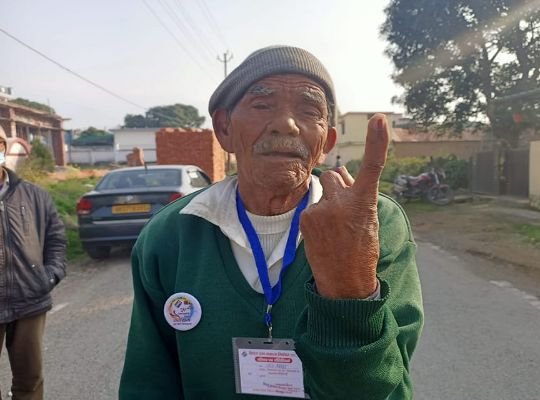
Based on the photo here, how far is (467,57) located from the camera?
55.6 feet

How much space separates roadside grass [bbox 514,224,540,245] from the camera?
A: 8.54 m

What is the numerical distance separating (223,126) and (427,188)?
1445 centimetres

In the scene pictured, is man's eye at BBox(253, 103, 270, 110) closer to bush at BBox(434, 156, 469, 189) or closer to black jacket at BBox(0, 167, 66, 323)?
black jacket at BBox(0, 167, 66, 323)

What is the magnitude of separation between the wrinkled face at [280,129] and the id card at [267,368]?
45 centimetres

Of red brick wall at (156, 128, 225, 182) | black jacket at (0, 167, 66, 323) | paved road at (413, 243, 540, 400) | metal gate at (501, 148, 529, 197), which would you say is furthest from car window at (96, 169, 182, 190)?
metal gate at (501, 148, 529, 197)

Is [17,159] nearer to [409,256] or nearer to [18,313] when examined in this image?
[18,313]

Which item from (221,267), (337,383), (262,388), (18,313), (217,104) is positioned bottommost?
(18,313)

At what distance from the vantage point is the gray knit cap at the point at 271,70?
4.55 ft

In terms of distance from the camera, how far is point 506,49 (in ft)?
55.6

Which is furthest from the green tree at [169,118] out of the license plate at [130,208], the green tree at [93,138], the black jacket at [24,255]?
the black jacket at [24,255]

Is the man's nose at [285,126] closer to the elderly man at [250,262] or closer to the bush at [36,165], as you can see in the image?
the elderly man at [250,262]

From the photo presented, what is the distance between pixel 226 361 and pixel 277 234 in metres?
0.40

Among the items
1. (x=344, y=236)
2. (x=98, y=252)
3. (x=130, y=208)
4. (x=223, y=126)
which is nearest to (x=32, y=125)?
(x=98, y=252)

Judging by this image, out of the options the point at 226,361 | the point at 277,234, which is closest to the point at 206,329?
the point at 226,361
